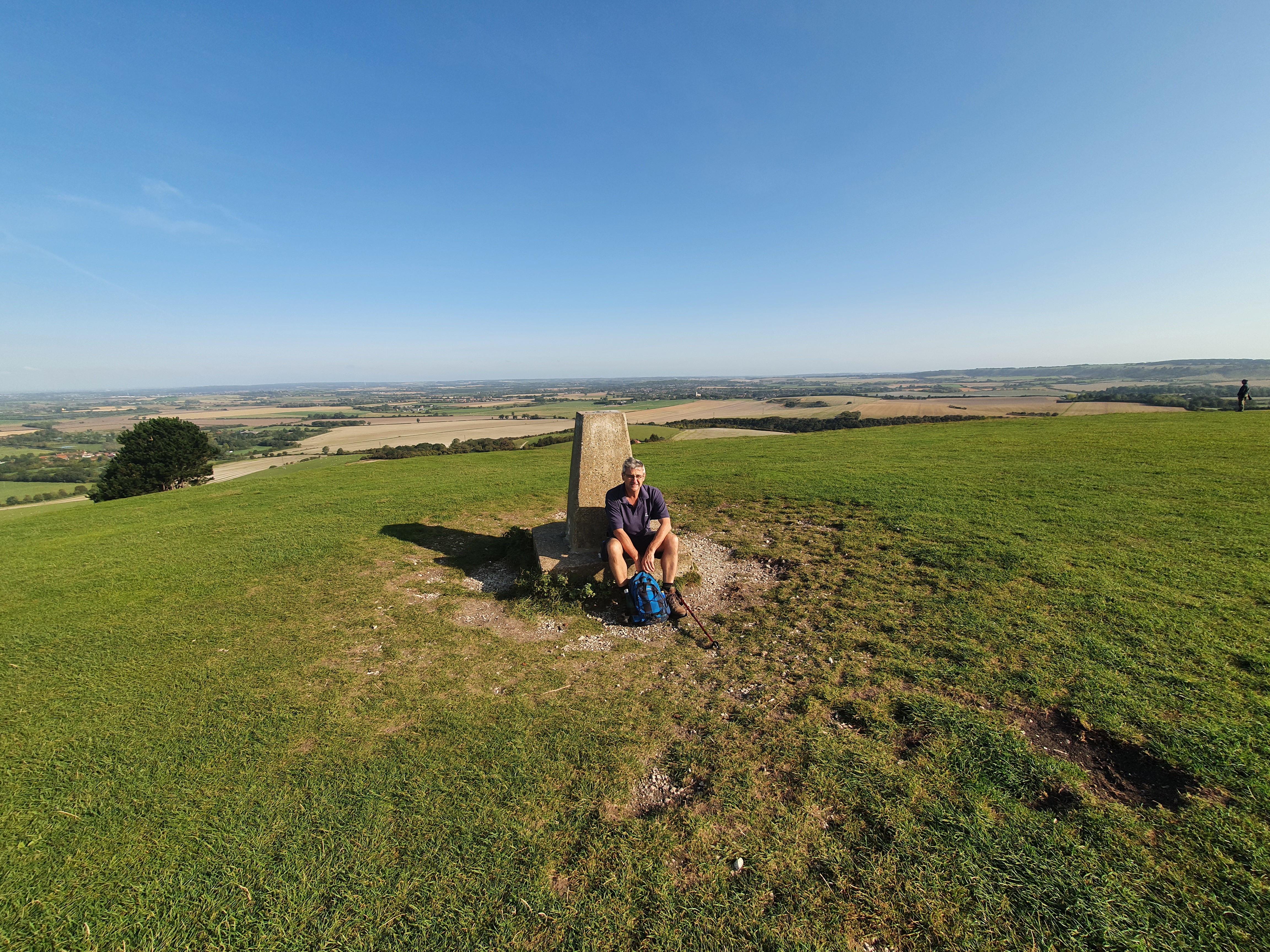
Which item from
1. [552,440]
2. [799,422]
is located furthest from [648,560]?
[799,422]

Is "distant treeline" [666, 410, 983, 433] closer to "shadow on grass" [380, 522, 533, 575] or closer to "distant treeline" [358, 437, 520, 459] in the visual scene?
"distant treeline" [358, 437, 520, 459]

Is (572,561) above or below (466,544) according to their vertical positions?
above

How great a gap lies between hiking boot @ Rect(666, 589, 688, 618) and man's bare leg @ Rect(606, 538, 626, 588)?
2.07 ft

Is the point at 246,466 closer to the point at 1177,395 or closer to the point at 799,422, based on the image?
the point at 799,422

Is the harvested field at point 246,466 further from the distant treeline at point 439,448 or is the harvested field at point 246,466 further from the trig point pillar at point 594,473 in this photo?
the trig point pillar at point 594,473

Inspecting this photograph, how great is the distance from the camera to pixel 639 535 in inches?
258

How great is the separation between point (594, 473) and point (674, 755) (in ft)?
15.1

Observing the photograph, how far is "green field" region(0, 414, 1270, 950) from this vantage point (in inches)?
101

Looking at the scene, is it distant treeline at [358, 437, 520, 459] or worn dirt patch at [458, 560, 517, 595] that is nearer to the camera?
worn dirt patch at [458, 560, 517, 595]

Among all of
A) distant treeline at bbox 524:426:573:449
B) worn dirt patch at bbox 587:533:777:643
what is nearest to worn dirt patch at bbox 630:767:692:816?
worn dirt patch at bbox 587:533:777:643

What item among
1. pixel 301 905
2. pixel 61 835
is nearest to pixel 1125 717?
pixel 301 905

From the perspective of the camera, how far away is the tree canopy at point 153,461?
Answer: 23125 millimetres

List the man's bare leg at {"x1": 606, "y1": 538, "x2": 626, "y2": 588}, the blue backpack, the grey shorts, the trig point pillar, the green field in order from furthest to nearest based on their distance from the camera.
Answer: the trig point pillar → the grey shorts → the man's bare leg at {"x1": 606, "y1": 538, "x2": 626, "y2": 588} → the blue backpack → the green field

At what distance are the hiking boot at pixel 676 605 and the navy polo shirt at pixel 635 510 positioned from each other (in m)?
0.86
